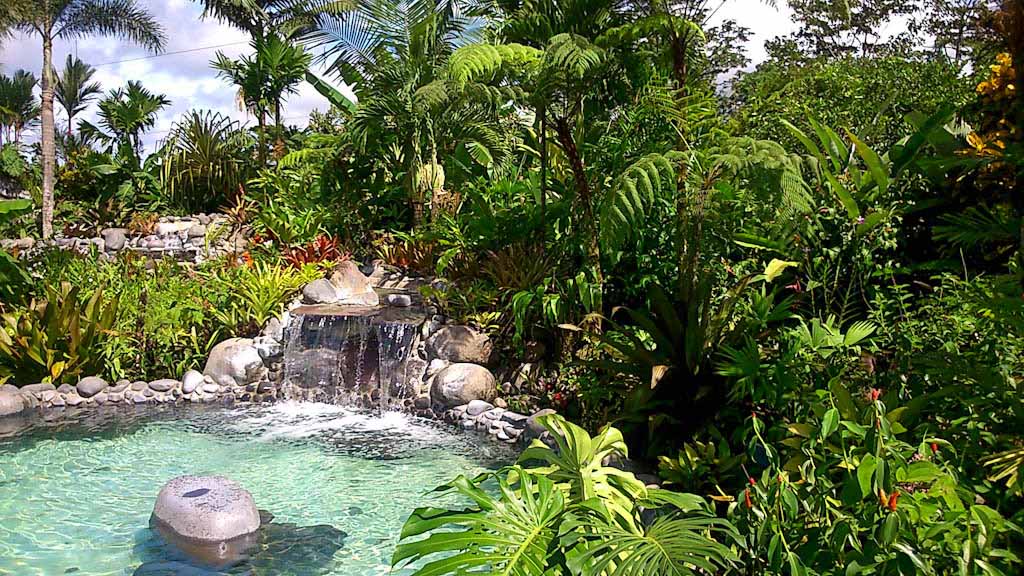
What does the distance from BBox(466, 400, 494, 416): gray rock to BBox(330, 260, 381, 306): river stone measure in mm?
2631

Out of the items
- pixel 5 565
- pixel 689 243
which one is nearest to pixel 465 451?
pixel 689 243

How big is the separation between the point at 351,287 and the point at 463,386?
290 cm

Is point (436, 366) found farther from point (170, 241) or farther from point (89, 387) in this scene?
point (170, 241)

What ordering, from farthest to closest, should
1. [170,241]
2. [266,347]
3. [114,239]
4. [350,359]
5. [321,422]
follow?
[114,239] → [170,241] → [266,347] → [350,359] → [321,422]

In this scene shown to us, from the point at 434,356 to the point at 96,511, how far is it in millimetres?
3499

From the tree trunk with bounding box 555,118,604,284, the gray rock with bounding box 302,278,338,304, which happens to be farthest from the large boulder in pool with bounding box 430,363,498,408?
the gray rock with bounding box 302,278,338,304

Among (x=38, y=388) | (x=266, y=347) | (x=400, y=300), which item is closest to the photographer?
(x=38, y=388)

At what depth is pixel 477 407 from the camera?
678 centimetres

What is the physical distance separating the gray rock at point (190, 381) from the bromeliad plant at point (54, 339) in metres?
0.94

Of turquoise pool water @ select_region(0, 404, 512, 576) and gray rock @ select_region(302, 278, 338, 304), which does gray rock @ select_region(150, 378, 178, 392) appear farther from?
gray rock @ select_region(302, 278, 338, 304)

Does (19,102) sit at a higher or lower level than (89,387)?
higher

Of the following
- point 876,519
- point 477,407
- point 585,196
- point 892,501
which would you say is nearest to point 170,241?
point 477,407

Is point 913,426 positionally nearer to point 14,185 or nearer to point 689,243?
point 689,243

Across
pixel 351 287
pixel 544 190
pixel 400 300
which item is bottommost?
pixel 400 300
